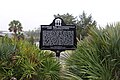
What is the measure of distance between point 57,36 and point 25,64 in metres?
1.76

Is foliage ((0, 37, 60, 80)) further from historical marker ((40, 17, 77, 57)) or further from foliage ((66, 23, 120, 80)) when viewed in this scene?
foliage ((66, 23, 120, 80))

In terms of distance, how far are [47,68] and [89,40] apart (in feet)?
9.36

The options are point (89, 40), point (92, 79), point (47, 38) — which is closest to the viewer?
point (92, 79)

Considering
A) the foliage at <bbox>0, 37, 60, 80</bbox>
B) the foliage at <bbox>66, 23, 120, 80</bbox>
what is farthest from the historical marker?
the foliage at <bbox>66, 23, 120, 80</bbox>

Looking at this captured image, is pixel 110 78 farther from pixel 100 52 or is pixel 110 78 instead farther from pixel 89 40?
pixel 89 40

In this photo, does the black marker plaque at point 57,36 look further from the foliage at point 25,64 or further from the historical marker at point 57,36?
the foliage at point 25,64

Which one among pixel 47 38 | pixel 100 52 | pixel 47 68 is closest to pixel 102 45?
pixel 100 52

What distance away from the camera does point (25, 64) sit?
340 inches

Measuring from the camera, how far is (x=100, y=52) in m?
5.93

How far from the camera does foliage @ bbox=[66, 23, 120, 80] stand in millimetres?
5637

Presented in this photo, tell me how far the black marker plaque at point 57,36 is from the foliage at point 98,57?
3.34 meters

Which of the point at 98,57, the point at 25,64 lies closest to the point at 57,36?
the point at 25,64

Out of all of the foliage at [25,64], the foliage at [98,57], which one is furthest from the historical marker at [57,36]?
the foliage at [98,57]

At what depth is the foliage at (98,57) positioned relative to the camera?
564 cm
